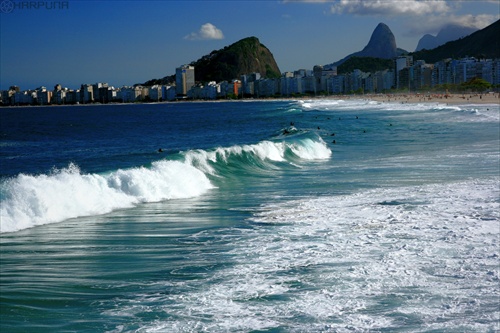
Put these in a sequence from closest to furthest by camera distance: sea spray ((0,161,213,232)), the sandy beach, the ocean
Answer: the ocean
sea spray ((0,161,213,232))
the sandy beach

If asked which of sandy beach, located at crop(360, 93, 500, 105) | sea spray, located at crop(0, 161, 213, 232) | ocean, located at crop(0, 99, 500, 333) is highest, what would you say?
sandy beach, located at crop(360, 93, 500, 105)

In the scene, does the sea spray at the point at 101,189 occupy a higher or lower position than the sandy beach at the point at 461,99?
lower

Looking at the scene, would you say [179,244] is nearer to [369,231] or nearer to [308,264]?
[308,264]

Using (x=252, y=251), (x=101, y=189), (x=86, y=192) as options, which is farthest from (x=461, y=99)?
(x=252, y=251)

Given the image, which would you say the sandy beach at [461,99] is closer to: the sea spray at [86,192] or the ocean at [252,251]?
the sea spray at [86,192]

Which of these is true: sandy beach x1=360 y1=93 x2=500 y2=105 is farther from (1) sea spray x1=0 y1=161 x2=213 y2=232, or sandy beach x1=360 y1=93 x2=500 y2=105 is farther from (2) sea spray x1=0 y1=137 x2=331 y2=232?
(1) sea spray x1=0 y1=161 x2=213 y2=232

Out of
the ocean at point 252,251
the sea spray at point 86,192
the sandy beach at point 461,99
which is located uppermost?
the sandy beach at point 461,99

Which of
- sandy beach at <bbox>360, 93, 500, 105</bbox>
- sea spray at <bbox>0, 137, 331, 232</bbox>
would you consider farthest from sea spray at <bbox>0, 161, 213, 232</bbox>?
sandy beach at <bbox>360, 93, 500, 105</bbox>

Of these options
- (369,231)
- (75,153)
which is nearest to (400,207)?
(369,231)

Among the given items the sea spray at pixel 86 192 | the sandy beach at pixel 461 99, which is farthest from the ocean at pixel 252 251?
the sandy beach at pixel 461 99

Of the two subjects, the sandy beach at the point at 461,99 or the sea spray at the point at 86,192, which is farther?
the sandy beach at the point at 461,99

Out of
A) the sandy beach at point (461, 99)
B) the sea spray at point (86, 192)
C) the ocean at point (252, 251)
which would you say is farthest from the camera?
the sandy beach at point (461, 99)
